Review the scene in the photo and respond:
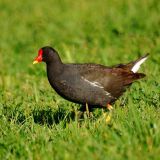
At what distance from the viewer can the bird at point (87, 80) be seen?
7.56 meters

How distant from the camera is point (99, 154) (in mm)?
5656

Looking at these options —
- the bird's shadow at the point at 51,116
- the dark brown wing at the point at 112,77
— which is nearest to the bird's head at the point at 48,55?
the dark brown wing at the point at 112,77

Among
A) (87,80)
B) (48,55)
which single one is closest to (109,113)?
(87,80)

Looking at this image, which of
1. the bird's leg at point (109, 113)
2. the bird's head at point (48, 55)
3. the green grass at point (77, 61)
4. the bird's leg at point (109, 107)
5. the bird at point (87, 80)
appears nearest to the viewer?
the green grass at point (77, 61)

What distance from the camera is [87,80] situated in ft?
25.2

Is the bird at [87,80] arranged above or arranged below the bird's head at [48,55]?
below

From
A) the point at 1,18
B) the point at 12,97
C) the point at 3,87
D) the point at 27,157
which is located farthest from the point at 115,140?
the point at 1,18

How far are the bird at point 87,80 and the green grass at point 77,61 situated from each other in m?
0.20

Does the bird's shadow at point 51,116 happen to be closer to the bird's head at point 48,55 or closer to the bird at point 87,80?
the bird at point 87,80

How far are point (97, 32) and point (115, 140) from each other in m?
8.21

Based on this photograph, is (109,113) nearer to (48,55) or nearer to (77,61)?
(48,55)

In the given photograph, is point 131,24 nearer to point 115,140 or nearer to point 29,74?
point 29,74

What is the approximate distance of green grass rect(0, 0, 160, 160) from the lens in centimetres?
598

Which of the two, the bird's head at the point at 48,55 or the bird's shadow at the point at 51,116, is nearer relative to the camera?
the bird's shadow at the point at 51,116
